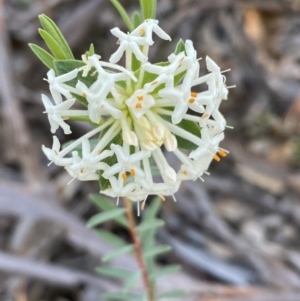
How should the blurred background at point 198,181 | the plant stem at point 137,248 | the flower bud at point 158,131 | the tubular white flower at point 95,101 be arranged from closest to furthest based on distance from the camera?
1. the tubular white flower at point 95,101
2. the flower bud at point 158,131
3. the plant stem at point 137,248
4. the blurred background at point 198,181

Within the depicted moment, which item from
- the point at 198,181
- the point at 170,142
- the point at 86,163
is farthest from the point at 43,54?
the point at 198,181

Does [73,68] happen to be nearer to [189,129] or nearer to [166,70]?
[166,70]

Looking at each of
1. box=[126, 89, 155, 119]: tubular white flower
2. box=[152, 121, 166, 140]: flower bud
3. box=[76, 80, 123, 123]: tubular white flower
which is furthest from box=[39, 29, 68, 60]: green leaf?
box=[152, 121, 166, 140]: flower bud

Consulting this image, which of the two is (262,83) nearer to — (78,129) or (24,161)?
(78,129)

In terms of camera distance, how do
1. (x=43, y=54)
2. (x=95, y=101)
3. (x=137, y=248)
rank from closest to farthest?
1. (x=95, y=101)
2. (x=43, y=54)
3. (x=137, y=248)

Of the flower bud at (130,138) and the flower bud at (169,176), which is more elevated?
the flower bud at (130,138)

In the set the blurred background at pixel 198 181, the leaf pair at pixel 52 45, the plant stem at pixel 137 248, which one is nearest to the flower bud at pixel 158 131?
the leaf pair at pixel 52 45

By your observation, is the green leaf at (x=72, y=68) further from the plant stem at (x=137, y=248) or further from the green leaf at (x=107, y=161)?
the plant stem at (x=137, y=248)
